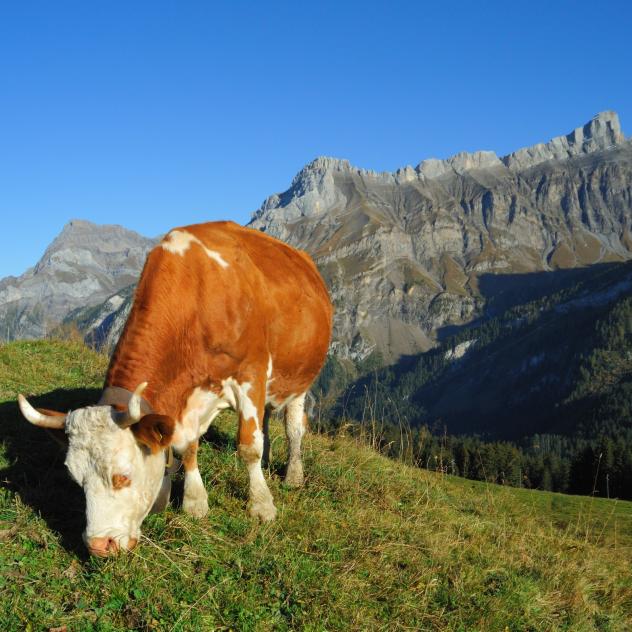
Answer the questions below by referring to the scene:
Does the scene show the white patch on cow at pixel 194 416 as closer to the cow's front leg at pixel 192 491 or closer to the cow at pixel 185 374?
the cow at pixel 185 374

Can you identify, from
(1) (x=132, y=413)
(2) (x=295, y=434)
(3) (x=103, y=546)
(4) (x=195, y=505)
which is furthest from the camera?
(2) (x=295, y=434)

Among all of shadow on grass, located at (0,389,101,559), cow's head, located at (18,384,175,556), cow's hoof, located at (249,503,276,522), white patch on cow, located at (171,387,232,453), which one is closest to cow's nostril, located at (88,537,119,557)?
cow's head, located at (18,384,175,556)

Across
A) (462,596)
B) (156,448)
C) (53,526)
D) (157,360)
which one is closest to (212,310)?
(157,360)

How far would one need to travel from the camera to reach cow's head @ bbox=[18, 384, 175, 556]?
5.87 meters

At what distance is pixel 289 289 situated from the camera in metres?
8.91

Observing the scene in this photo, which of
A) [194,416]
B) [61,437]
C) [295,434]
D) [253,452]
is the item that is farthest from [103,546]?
[295,434]

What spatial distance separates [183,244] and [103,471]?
296 centimetres

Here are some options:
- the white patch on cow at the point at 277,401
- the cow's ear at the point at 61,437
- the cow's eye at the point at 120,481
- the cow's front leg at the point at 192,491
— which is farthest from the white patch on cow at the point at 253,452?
the cow's ear at the point at 61,437

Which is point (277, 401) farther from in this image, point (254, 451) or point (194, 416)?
point (194, 416)

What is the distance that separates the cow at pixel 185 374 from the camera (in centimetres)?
593

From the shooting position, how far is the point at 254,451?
7.77 m

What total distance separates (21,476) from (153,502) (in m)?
2.67

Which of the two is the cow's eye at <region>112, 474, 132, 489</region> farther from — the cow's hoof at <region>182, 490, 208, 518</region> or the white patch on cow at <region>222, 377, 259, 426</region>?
the white patch on cow at <region>222, 377, 259, 426</region>

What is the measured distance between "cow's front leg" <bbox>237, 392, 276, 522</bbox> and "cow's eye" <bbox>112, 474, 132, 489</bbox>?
1.85m
